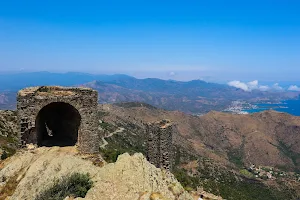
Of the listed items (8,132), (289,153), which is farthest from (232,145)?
(8,132)

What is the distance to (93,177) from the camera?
14570 mm

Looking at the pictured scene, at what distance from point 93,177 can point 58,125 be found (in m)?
10.8

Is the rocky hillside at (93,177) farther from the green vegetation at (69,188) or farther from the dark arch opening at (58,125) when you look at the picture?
the dark arch opening at (58,125)

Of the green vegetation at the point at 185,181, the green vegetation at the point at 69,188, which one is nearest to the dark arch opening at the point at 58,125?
the green vegetation at the point at 69,188

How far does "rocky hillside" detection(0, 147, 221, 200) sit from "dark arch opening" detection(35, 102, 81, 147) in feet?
10.1

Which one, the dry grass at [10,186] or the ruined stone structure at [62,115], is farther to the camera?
the ruined stone structure at [62,115]

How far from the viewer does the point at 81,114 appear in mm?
19750

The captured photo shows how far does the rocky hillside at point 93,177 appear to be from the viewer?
516 inches

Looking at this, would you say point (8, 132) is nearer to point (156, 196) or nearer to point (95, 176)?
point (95, 176)

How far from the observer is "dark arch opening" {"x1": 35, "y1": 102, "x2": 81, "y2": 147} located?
21.4 metres

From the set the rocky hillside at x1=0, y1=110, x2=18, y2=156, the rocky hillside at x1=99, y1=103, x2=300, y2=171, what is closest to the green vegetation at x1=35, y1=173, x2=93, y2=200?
the rocky hillside at x1=0, y1=110, x2=18, y2=156

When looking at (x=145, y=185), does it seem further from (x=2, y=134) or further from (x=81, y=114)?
(x=2, y=134)

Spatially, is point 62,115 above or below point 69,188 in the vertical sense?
above

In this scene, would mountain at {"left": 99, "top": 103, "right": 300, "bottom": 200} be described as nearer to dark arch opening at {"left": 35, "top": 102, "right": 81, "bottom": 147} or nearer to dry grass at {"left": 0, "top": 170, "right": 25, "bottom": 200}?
dark arch opening at {"left": 35, "top": 102, "right": 81, "bottom": 147}
